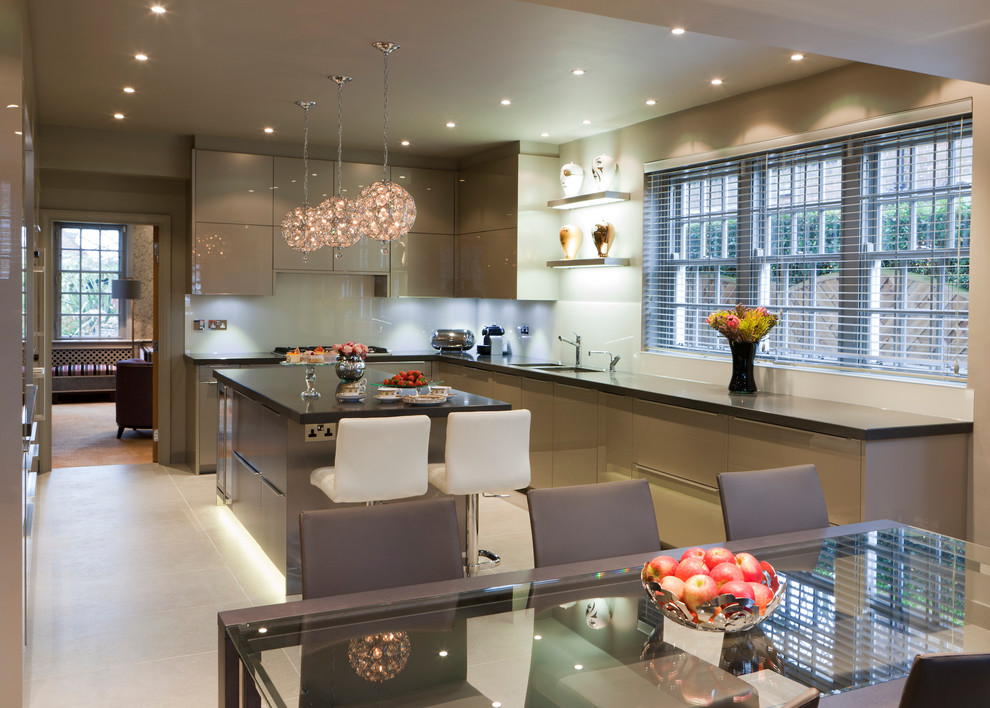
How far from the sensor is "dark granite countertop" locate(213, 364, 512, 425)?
3848 millimetres

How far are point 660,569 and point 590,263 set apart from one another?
446 cm

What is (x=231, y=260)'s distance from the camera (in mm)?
6809

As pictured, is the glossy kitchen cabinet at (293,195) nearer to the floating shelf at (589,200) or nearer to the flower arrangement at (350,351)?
the floating shelf at (589,200)

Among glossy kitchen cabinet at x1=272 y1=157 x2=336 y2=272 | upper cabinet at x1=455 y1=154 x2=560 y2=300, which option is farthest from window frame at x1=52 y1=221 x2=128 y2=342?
upper cabinet at x1=455 y1=154 x2=560 y2=300

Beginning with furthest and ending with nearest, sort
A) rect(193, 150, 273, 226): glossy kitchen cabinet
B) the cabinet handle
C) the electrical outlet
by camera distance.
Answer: rect(193, 150, 273, 226): glossy kitchen cabinet
the cabinet handle
the electrical outlet

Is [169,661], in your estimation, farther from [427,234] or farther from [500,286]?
[427,234]

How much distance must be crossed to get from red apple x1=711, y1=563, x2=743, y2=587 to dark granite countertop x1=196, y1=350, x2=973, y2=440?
2000 mm

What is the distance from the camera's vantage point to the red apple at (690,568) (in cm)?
167

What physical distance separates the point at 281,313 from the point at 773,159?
14.3ft

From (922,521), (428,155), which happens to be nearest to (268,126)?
(428,155)

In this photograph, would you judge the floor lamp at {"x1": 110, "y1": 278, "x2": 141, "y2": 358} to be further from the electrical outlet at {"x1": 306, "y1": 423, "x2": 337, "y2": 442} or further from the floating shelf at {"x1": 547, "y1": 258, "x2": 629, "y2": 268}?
the electrical outlet at {"x1": 306, "y1": 423, "x2": 337, "y2": 442}

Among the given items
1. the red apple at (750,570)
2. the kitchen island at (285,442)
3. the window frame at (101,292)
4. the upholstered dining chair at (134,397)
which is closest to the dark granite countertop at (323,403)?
the kitchen island at (285,442)

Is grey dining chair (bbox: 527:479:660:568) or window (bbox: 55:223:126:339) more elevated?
window (bbox: 55:223:126:339)

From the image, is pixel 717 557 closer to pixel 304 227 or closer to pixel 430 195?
pixel 304 227
